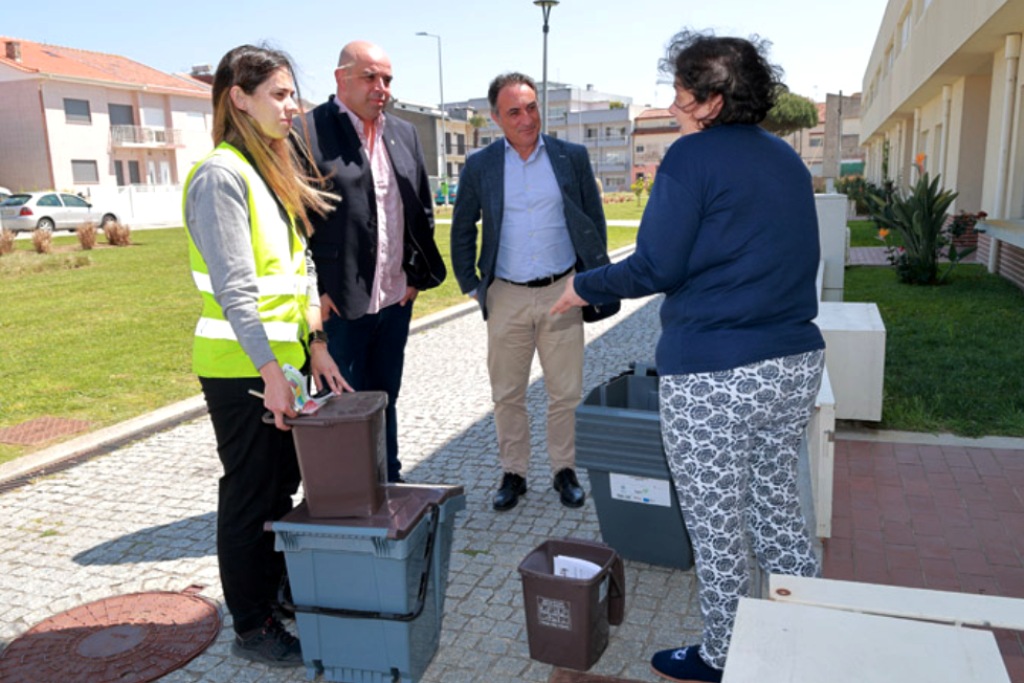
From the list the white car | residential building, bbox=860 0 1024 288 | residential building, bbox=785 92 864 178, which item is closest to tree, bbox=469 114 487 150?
residential building, bbox=785 92 864 178

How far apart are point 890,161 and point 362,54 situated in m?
37.9

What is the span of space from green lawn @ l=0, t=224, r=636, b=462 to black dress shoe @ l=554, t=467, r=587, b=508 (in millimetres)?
3678

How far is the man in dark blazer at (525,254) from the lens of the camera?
411 cm

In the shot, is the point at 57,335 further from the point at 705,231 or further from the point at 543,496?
the point at 705,231

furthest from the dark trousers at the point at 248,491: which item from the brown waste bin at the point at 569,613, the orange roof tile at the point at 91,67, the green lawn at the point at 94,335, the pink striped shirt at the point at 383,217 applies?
the orange roof tile at the point at 91,67

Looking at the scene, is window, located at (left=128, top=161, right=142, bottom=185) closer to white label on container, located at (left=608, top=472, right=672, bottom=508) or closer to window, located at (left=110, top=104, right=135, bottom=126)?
window, located at (left=110, top=104, right=135, bottom=126)

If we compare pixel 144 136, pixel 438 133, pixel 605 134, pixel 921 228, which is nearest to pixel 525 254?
pixel 921 228

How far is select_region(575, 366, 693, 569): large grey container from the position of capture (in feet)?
11.4

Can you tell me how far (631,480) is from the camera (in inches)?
141

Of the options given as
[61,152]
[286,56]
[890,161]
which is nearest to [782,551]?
[286,56]

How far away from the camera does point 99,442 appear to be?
5672mm

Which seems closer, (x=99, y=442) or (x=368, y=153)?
(x=368, y=153)

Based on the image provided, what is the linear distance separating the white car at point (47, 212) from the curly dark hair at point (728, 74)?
1106 inches

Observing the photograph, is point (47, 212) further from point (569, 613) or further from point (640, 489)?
point (569, 613)
